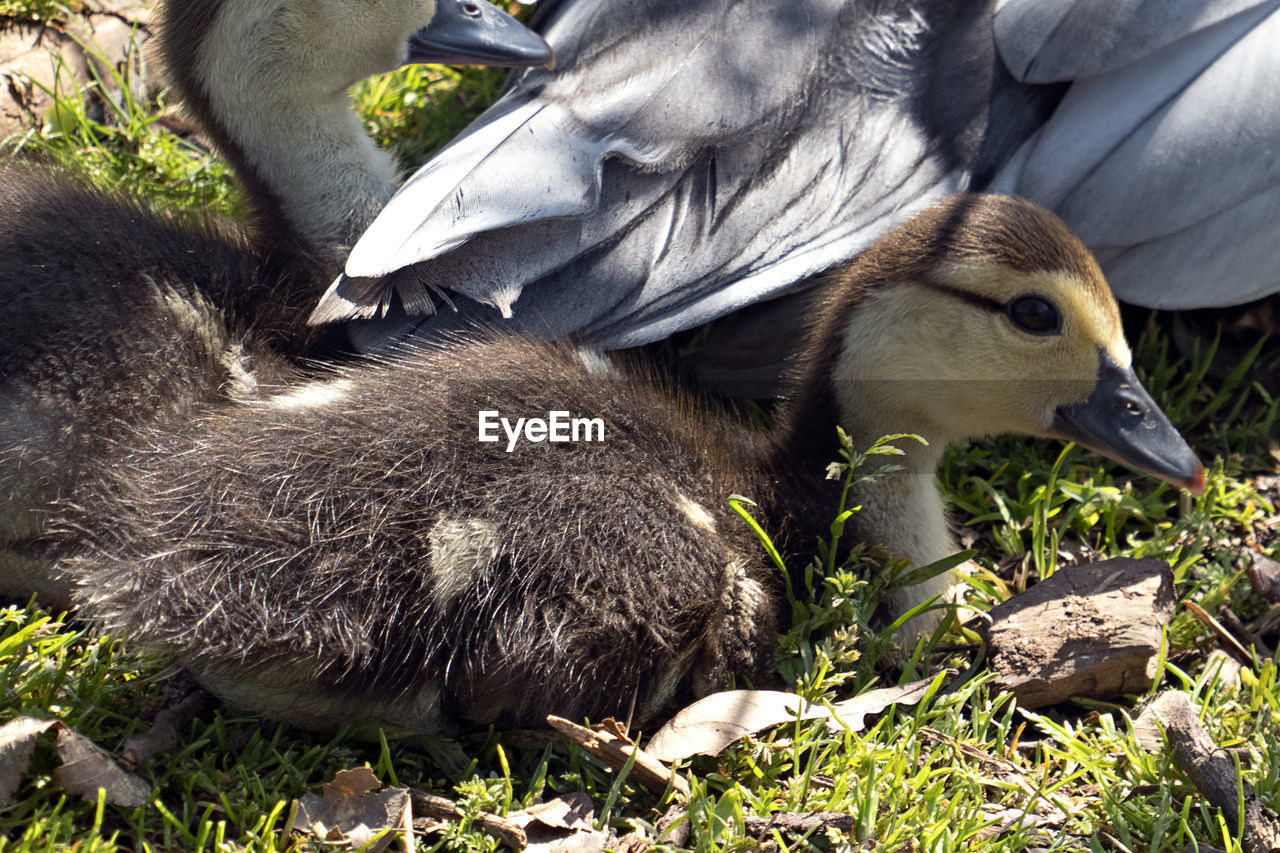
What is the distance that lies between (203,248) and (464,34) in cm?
93

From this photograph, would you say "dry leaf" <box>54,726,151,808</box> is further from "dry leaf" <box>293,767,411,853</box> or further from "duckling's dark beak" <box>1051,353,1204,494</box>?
"duckling's dark beak" <box>1051,353,1204,494</box>

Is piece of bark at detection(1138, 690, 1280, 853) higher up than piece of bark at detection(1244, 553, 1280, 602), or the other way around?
piece of bark at detection(1138, 690, 1280, 853)

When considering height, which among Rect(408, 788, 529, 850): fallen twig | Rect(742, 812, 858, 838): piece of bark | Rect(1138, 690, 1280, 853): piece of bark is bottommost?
Rect(1138, 690, 1280, 853): piece of bark

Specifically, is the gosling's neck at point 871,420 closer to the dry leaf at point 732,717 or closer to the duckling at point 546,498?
the duckling at point 546,498

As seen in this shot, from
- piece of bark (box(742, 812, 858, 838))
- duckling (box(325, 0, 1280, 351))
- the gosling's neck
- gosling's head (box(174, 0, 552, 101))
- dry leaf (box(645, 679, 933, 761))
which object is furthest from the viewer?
gosling's head (box(174, 0, 552, 101))

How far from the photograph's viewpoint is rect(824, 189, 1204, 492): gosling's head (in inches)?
107

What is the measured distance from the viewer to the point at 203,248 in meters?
2.99

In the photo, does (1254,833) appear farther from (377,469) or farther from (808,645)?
(377,469)

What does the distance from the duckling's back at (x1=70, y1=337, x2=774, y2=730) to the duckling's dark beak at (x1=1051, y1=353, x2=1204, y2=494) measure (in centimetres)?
85

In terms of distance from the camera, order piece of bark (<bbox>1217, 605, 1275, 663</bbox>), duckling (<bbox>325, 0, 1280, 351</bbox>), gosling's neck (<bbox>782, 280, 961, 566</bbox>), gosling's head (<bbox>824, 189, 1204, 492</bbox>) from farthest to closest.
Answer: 1. piece of bark (<bbox>1217, 605, 1275, 663</bbox>)
2. duckling (<bbox>325, 0, 1280, 351</bbox>)
3. gosling's neck (<bbox>782, 280, 961, 566</bbox>)
4. gosling's head (<bbox>824, 189, 1204, 492</bbox>)

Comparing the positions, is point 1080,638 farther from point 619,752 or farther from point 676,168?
point 676,168

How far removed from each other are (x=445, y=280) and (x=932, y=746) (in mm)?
1449

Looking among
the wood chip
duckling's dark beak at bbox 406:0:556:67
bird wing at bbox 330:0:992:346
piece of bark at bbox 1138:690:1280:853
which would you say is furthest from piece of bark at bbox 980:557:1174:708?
duckling's dark beak at bbox 406:0:556:67

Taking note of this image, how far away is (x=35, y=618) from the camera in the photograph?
2.74 meters
